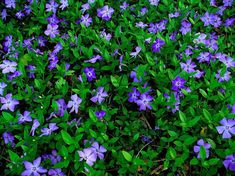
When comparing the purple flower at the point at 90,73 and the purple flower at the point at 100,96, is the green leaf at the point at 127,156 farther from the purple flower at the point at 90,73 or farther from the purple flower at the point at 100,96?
the purple flower at the point at 90,73

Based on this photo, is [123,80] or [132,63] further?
[132,63]

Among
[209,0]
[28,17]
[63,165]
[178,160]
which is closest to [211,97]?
[178,160]

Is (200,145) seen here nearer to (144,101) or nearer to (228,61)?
(144,101)

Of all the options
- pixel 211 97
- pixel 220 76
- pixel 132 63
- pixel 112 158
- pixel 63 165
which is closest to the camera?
pixel 63 165

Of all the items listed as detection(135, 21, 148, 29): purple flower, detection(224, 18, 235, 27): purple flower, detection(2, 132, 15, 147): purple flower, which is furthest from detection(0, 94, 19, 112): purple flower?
detection(224, 18, 235, 27): purple flower

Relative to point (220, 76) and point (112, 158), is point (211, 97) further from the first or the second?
point (112, 158)

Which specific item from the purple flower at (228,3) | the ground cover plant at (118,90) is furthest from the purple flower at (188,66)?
the purple flower at (228,3)
